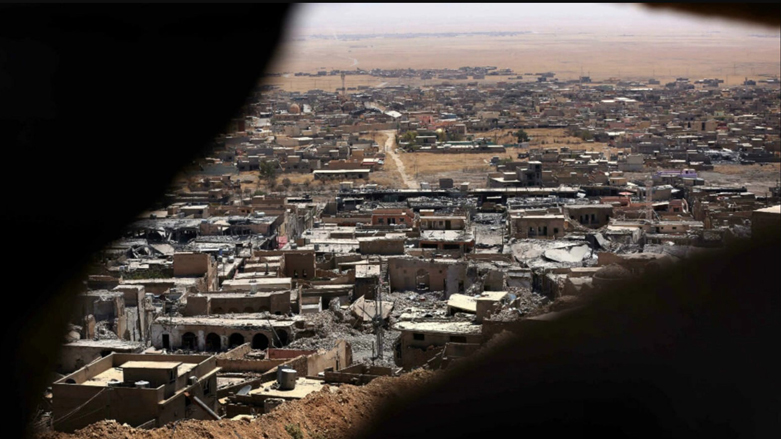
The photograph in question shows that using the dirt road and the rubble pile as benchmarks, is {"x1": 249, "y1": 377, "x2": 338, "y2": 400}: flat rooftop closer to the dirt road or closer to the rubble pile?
the rubble pile

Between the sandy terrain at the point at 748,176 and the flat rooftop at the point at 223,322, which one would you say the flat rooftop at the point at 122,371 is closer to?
the flat rooftop at the point at 223,322

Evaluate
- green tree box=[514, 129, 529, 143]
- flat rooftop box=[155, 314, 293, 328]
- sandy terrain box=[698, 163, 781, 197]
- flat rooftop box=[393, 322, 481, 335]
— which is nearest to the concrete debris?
flat rooftop box=[155, 314, 293, 328]

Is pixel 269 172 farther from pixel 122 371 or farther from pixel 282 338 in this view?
pixel 122 371

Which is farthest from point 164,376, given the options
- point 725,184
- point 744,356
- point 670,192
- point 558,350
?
point 725,184

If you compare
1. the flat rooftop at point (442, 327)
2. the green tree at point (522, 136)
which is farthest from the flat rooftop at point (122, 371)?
the green tree at point (522, 136)

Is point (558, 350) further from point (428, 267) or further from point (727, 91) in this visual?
point (727, 91)

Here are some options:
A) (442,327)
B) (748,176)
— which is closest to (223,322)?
(442,327)
